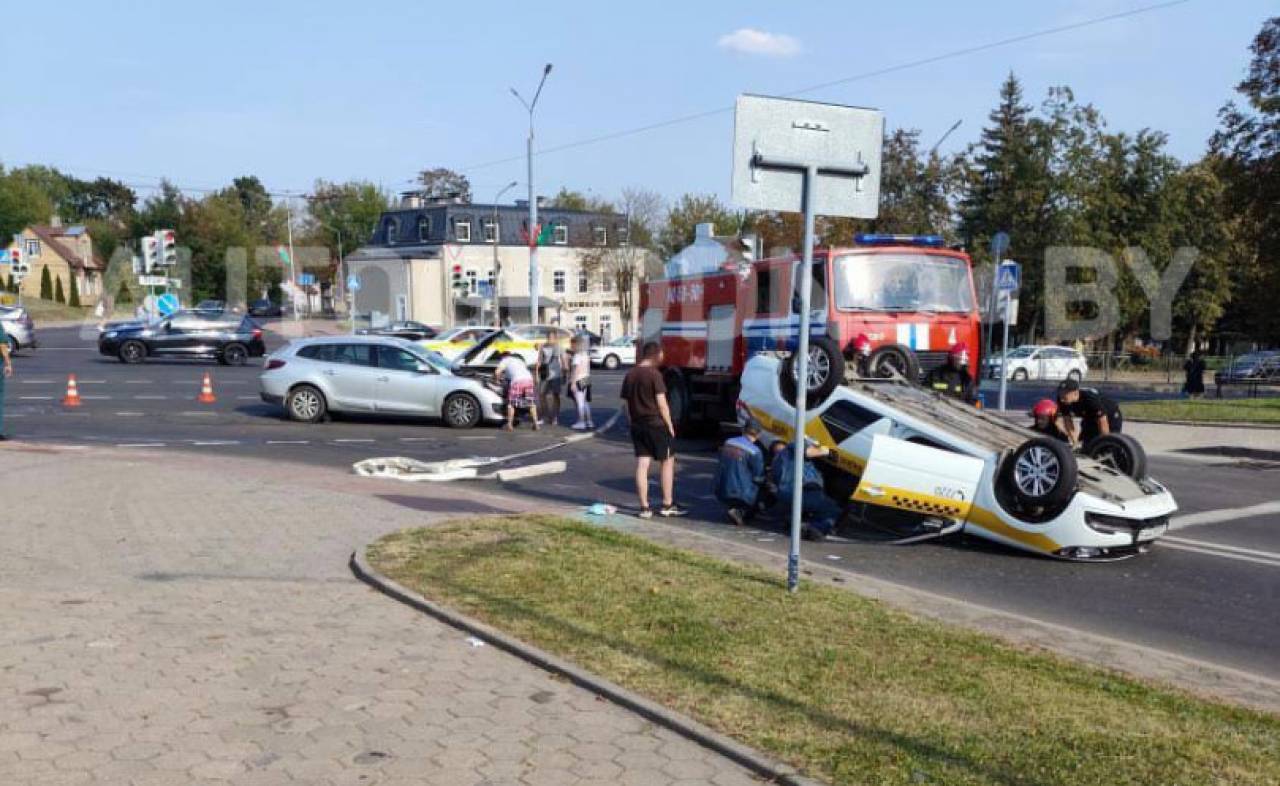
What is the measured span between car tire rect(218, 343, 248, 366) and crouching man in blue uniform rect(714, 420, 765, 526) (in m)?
28.4

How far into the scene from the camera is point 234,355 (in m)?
35.4

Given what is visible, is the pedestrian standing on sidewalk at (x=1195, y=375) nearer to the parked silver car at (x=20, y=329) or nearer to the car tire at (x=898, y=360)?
the car tire at (x=898, y=360)

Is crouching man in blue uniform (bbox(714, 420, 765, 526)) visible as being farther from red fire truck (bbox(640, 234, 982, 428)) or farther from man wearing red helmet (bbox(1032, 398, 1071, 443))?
man wearing red helmet (bbox(1032, 398, 1071, 443))

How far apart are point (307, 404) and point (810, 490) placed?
11639 mm

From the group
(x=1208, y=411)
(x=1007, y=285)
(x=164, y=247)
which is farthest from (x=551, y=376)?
(x=164, y=247)

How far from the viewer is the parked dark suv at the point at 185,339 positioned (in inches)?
1352

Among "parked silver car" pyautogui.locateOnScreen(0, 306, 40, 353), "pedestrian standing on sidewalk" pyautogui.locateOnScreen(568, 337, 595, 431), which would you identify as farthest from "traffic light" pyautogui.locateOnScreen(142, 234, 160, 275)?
"pedestrian standing on sidewalk" pyautogui.locateOnScreen(568, 337, 595, 431)

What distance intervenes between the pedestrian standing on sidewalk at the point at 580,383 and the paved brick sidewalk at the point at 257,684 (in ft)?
35.4

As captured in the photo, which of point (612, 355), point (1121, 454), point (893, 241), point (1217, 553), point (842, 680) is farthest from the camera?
point (612, 355)

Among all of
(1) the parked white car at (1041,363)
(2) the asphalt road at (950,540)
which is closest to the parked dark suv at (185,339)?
(2) the asphalt road at (950,540)

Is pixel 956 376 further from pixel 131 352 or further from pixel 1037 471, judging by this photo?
pixel 131 352

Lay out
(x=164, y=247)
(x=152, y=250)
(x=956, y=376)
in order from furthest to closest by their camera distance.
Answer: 1. (x=152, y=250)
2. (x=164, y=247)
3. (x=956, y=376)

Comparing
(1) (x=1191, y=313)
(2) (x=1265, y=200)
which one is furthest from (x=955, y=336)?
(1) (x=1191, y=313)

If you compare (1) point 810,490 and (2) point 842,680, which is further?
(1) point 810,490
